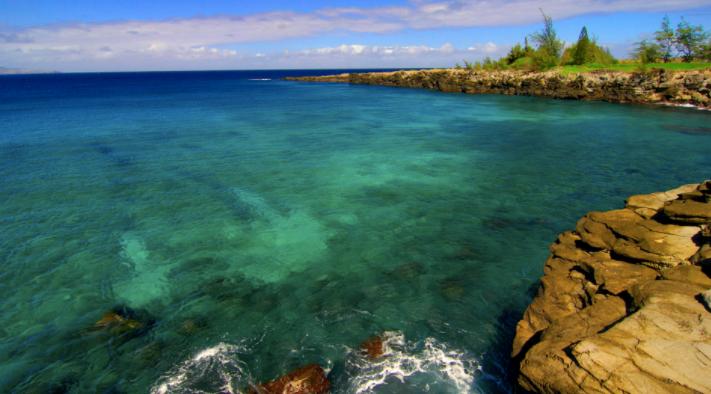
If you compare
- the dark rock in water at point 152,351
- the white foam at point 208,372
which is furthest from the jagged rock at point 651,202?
the dark rock in water at point 152,351

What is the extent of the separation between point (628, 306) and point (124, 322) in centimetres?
1427

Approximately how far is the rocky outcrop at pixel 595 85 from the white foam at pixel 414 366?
Result: 66.1 metres

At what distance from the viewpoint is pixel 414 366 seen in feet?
33.1

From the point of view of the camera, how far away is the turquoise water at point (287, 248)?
10.4 meters

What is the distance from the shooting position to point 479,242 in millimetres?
16578

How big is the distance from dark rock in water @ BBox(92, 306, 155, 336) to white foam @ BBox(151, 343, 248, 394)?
2341 millimetres

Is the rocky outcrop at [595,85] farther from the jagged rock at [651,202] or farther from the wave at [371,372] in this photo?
the wave at [371,372]

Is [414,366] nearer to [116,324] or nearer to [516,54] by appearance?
[116,324]

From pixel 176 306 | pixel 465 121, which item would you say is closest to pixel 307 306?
pixel 176 306

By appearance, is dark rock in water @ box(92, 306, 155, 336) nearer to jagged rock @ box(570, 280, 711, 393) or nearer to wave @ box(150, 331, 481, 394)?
wave @ box(150, 331, 481, 394)

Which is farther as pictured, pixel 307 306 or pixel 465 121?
pixel 465 121

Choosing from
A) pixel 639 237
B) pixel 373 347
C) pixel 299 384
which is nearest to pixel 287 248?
pixel 373 347

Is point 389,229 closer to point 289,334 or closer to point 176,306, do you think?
point 289,334

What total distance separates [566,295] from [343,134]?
106ft
